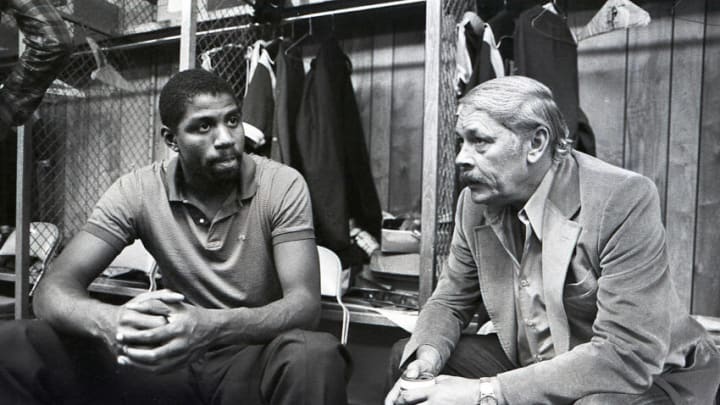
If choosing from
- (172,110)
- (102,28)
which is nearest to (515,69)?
(172,110)

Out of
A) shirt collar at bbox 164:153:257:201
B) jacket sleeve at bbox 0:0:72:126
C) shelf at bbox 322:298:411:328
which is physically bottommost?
shelf at bbox 322:298:411:328

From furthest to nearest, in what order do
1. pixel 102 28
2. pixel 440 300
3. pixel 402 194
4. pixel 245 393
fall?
pixel 102 28 < pixel 402 194 < pixel 440 300 < pixel 245 393

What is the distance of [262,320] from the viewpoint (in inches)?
49.9

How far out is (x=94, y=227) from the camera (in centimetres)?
149

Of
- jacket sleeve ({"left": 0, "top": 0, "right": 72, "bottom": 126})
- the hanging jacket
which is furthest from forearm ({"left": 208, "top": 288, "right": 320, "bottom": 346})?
jacket sleeve ({"left": 0, "top": 0, "right": 72, "bottom": 126})

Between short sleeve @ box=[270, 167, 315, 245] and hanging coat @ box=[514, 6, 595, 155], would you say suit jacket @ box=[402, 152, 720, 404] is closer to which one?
short sleeve @ box=[270, 167, 315, 245]

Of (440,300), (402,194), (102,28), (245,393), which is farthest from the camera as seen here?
(102,28)

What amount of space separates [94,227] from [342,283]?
1006mm

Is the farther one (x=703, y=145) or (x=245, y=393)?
(x=703, y=145)

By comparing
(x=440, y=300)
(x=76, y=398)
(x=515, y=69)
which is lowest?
(x=76, y=398)

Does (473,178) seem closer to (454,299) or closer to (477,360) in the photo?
(454,299)

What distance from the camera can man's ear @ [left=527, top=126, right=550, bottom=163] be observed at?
1220mm

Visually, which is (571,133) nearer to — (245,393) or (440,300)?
(440,300)

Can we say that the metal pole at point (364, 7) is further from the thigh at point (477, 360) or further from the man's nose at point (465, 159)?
the thigh at point (477, 360)
